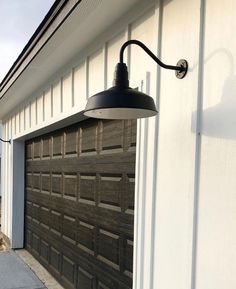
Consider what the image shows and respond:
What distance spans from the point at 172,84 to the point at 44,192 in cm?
411

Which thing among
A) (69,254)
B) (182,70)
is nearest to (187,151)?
(182,70)

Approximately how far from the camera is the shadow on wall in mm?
2175

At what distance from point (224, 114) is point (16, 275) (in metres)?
4.84

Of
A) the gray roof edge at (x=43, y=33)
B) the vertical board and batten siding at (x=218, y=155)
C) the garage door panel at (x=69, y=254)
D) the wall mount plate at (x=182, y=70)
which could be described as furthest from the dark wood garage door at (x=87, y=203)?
the vertical board and batten siding at (x=218, y=155)

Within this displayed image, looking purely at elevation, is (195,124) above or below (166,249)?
above

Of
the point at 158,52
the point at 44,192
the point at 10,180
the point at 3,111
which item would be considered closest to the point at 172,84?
the point at 158,52

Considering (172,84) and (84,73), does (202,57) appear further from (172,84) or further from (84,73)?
(84,73)

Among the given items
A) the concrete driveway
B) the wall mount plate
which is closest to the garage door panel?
the concrete driveway

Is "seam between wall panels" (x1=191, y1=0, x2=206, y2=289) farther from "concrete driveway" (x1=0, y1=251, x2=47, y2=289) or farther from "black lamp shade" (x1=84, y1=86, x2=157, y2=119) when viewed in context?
"concrete driveway" (x1=0, y1=251, x2=47, y2=289)

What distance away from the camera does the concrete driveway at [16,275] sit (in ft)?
18.2

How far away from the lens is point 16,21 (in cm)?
888

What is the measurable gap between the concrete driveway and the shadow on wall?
4.05 metres

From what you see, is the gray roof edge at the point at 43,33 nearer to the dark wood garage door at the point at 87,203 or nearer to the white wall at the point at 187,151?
the white wall at the point at 187,151

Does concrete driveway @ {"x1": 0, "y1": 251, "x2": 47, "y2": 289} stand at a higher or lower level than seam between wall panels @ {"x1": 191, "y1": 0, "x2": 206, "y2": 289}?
lower
